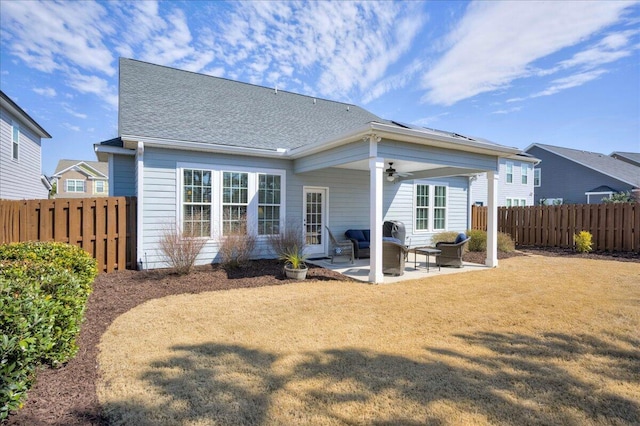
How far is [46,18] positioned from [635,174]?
38663 millimetres

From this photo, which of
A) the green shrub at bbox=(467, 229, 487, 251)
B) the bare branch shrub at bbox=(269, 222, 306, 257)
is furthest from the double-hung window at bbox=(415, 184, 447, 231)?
the bare branch shrub at bbox=(269, 222, 306, 257)

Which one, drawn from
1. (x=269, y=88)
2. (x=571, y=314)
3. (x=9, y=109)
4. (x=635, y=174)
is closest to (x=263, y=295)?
(x=571, y=314)

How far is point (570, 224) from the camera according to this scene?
12727 mm

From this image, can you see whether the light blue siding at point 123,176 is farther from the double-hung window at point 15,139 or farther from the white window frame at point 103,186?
the white window frame at point 103,186

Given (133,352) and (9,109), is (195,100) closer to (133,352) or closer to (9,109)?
(9,109)

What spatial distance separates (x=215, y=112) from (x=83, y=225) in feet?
16.1

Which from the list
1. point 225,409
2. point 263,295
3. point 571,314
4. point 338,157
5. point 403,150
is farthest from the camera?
point 338,157

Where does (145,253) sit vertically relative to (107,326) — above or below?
above

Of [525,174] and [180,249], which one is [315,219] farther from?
[525,174]

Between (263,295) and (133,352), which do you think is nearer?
(133,352)

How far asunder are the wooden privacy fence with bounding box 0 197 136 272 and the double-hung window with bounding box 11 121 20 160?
8683 millimetres

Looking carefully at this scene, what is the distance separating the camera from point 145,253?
7789 mm

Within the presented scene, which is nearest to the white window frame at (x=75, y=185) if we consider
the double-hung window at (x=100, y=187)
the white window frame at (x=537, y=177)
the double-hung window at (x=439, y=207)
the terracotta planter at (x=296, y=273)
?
the double-hung window at (x=100, y=187)

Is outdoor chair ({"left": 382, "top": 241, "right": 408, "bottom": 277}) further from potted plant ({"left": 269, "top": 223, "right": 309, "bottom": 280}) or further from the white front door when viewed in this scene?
the white front door
